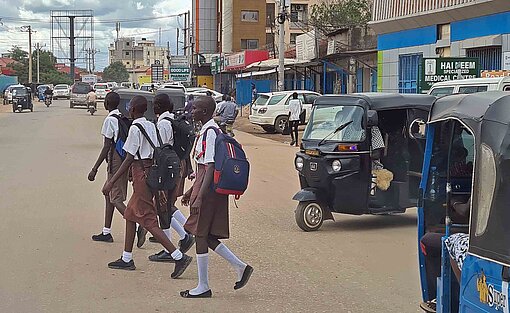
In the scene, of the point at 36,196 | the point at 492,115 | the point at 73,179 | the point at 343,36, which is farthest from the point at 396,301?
the point at 343,36

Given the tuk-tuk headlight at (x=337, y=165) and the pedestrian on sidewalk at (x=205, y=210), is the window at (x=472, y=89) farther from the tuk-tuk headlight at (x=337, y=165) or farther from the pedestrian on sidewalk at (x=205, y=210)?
the pedestrian on sidewalk at (x=205, y=210)

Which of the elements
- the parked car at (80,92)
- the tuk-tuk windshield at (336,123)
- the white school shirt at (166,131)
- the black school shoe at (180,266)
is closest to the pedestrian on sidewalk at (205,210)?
the black school shoe at (180,266)

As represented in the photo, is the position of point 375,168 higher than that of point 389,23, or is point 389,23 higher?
point 389,23

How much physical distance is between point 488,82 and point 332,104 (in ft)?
8.24

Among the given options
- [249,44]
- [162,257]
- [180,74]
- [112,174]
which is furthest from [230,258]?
[249,44]

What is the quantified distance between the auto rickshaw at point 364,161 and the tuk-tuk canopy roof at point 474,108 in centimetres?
511

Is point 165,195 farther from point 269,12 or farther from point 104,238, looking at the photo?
point 269,12

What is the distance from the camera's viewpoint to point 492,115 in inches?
170

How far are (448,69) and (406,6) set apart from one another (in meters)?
9.40

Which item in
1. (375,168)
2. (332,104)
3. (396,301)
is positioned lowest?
(396,301)

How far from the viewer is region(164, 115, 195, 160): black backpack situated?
29.0 feet

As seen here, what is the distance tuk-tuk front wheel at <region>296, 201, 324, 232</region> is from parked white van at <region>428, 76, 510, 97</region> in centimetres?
Answer: 265

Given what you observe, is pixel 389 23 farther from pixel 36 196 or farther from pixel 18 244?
pixel 18 244

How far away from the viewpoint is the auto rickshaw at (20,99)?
5278cm
